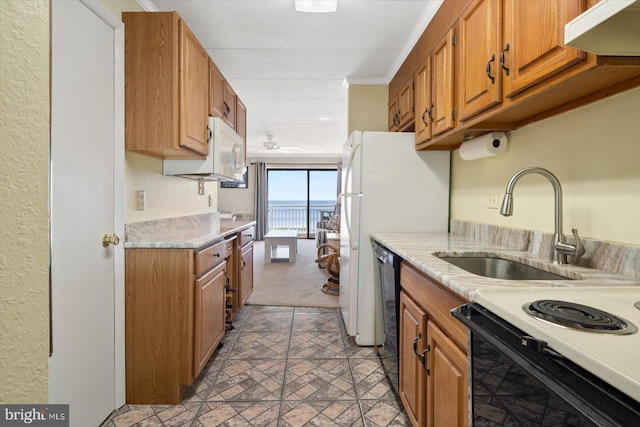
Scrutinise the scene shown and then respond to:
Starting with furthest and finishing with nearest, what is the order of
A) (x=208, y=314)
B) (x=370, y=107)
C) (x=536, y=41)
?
(x=370, y=107)
(x=208, y=314)
(x=536, y=41)

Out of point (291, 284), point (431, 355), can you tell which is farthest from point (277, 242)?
point (431, 355)

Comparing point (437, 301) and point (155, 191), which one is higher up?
point (155, 191)

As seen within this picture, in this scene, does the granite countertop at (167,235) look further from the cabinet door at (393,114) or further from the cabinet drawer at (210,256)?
the cabinet door at (393,114)

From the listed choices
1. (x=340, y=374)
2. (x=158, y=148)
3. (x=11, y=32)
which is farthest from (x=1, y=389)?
(x=340, y=374)

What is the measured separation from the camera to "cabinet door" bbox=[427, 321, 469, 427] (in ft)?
3.34

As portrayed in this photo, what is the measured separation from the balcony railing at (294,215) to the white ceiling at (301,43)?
17.6ft

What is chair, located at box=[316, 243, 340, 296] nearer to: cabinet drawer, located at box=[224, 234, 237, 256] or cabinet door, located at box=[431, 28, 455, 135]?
cabinet drawer, located at box=[224, 234, 237, 256]

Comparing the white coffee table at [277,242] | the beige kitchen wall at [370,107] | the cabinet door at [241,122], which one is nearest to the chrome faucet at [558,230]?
the beige kitchen wall at [370,107]

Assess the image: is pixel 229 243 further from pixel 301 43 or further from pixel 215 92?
pixel 301 43

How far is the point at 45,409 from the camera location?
57 centimetres

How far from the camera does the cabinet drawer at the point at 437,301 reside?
3.46ft

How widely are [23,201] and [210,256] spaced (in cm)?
163

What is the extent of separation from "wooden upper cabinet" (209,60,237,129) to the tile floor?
181 centimetres

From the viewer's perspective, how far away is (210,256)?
205 centimetres
